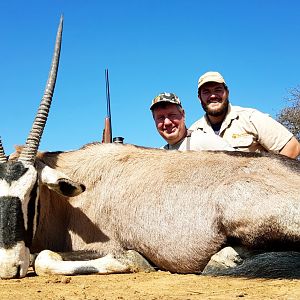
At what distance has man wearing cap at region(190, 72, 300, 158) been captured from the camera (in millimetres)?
7297

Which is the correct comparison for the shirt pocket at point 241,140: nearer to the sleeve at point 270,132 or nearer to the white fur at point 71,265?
the sleeve at point 270,132

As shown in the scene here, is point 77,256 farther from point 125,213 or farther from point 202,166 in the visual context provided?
point 202,166

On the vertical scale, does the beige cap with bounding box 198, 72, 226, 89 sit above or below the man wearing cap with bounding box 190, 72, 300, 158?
above

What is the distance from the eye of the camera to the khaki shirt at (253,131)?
23.9ft

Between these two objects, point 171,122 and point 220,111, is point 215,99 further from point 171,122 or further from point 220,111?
point 171,122

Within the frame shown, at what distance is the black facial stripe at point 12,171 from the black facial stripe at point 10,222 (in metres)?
0.21

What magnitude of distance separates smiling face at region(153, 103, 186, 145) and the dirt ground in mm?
2991

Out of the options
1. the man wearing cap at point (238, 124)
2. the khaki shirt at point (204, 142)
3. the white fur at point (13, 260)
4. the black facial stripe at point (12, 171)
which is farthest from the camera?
the man wearing cap at point (238, 124)

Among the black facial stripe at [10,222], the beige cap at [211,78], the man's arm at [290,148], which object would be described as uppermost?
the beige cap at [211,78]

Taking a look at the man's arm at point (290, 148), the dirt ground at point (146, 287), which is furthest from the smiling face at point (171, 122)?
the dirt ground at point (146, 287)

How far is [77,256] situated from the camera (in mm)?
5098

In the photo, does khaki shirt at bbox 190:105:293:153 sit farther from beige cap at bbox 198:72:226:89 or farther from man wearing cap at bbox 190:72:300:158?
beige cap at bbox 198:72:226:89

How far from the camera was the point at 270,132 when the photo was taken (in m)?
7.29

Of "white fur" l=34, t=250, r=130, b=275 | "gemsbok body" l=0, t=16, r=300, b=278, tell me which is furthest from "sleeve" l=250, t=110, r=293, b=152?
"white fur" l=34, t=250, r=130, b=275
